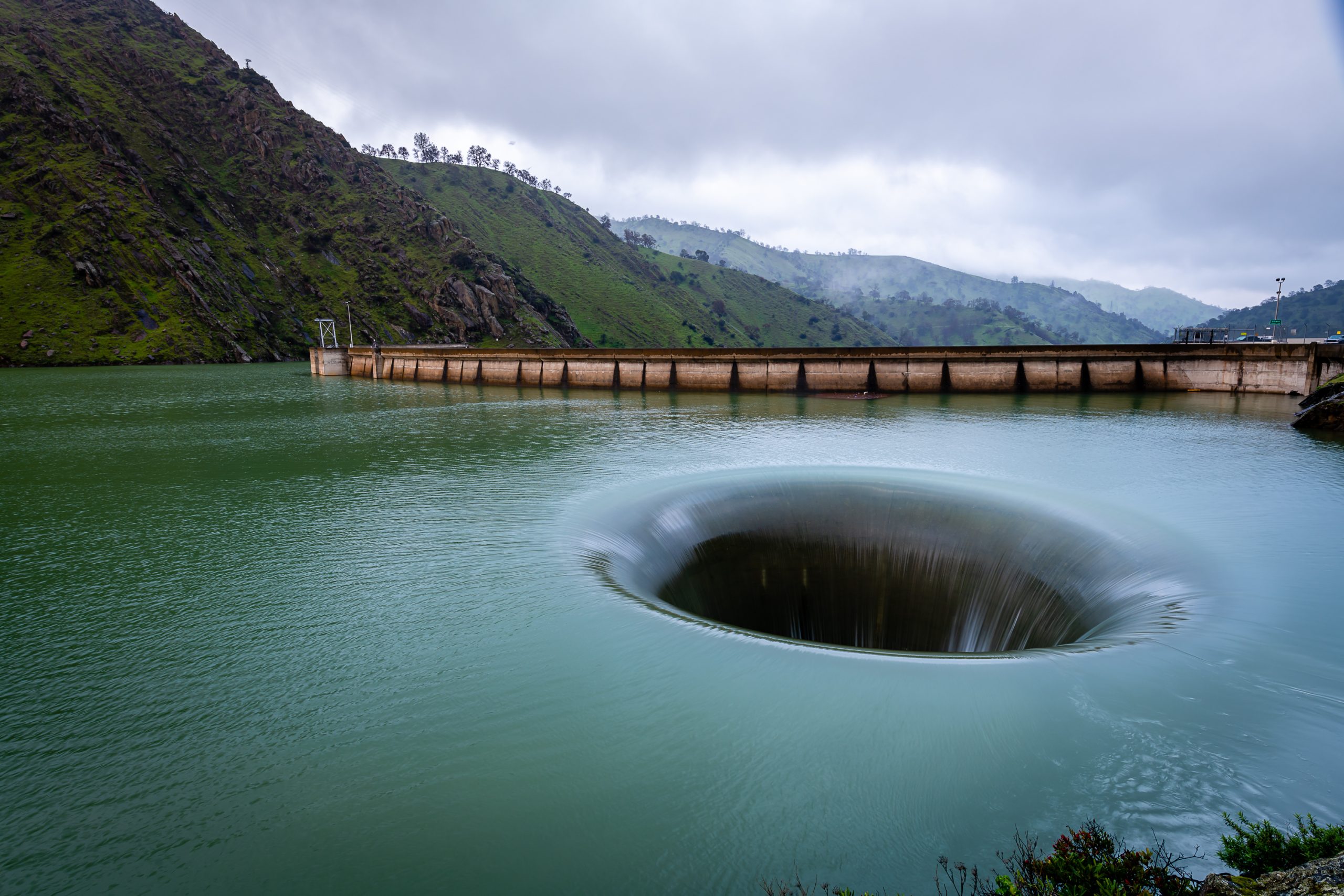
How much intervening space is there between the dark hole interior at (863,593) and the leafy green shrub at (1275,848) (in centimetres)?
589

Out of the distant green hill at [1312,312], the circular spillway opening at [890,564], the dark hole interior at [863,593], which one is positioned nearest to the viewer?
the circular spillway opening at [890,564]

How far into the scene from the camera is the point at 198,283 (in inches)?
3514

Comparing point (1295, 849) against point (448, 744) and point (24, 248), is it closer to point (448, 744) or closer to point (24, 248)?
point (448, 744)

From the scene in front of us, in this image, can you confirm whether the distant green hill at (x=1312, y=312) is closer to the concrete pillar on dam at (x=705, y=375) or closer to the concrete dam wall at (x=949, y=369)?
the concrete dam wall at (x=949, y=369)

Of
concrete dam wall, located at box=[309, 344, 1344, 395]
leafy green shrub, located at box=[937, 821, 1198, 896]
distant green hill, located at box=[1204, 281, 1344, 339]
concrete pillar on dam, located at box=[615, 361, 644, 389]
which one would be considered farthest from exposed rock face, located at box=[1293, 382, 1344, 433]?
distant green hill, located at box=[1204, 281, 1344, 339]

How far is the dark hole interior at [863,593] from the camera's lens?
1033cm

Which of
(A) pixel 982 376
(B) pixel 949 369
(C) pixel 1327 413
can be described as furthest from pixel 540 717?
(A) pixel 982 376

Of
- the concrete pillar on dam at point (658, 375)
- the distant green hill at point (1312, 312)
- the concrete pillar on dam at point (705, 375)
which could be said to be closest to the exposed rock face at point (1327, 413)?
the concrete pillar on dam at point (705, 375)

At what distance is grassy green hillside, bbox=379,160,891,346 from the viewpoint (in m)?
139

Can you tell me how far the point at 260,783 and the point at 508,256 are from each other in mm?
155734

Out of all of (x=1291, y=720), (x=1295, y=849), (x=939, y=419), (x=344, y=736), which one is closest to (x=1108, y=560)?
(x=1291, y=720)

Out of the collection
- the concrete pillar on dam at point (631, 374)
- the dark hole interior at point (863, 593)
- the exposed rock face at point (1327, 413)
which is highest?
the concrete pillar on dam at point (631, 374)

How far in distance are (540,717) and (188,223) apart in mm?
121949

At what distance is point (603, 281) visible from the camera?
15150 centimetres
